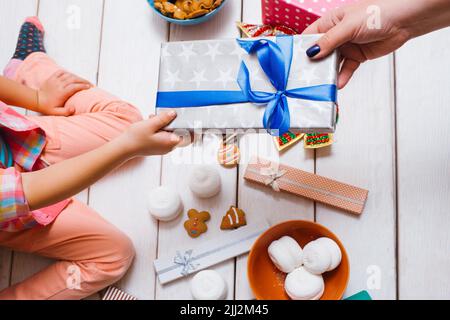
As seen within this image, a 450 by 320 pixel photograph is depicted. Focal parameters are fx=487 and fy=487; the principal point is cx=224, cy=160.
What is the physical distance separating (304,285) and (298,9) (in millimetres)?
534

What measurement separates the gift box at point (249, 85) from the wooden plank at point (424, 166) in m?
0.35

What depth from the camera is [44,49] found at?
1.15m

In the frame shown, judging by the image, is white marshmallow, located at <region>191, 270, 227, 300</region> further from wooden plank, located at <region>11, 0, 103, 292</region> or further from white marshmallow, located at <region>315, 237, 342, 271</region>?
wooden plank, located at <region>11, 0, 103, 292</region>

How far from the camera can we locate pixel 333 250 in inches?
35.4

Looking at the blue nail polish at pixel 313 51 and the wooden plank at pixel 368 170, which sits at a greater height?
the blue nail polish at pixel 313 51

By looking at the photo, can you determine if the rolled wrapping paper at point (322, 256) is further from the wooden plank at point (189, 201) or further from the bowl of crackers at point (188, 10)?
the bowl of crackers at point (188, 10)

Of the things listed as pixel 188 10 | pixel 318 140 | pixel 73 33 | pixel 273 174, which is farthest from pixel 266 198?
pixel 73 33

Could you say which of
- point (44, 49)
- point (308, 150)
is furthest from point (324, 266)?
point (44, 49)

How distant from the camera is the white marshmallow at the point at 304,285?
90 centimetres

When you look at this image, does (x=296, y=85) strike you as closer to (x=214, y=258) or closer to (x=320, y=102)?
(x=320, y=102)

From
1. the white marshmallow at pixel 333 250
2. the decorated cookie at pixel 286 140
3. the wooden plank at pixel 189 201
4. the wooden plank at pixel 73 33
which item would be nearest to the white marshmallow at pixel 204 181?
the wooden plank at pixel 189 201

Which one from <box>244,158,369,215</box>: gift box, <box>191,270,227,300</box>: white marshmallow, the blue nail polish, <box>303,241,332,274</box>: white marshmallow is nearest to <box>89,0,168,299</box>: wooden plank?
<box>191,270,227,300</box>: white marshmallow

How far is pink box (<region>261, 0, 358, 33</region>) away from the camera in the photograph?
37.9 inches

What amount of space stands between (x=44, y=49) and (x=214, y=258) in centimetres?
64
